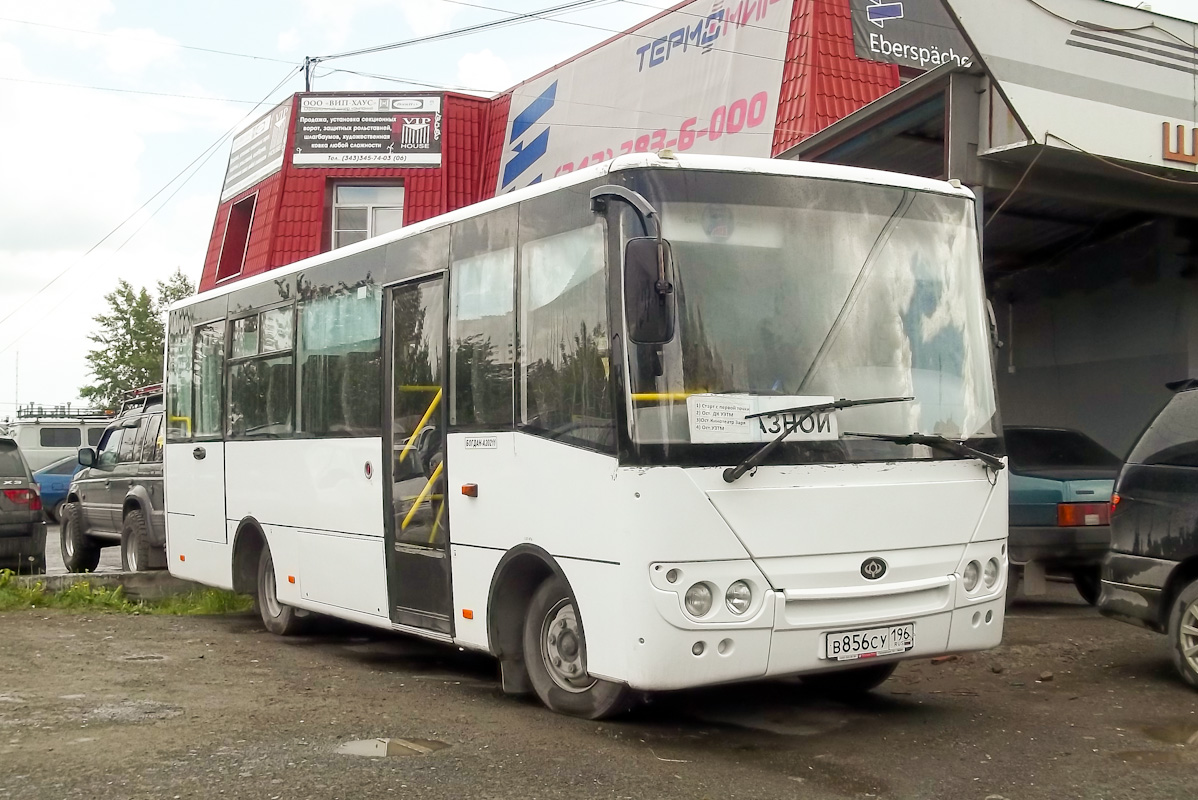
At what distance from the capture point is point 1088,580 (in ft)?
37.5

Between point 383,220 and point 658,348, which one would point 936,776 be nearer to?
point 658,348

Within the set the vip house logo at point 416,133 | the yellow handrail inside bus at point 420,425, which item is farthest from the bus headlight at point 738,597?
the vip house logo at point 416,133

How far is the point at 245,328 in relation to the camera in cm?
1114

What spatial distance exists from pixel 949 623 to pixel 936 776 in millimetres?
1106

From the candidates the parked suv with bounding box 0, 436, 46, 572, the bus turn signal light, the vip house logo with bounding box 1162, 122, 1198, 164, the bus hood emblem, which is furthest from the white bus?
the parked suv with bounding box 0, 436, 46, 572

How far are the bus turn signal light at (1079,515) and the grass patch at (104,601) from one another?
709 cm

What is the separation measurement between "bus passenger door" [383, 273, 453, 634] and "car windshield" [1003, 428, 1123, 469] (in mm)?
5773

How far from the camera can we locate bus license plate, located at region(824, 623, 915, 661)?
6.42m

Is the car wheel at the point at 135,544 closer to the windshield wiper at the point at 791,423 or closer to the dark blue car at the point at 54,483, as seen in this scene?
the windshield wiper at the point at 791,423

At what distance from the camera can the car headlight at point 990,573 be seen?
699 cm

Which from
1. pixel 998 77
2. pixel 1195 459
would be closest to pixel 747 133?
pixel 998 77

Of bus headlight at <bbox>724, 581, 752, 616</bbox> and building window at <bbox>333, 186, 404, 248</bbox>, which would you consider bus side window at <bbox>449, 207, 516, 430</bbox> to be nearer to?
bus headlight at <bbox>724, 581, 752, 616</bbox>

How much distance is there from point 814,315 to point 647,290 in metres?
1.01

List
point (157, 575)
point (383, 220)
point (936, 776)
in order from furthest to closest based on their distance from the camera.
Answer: point (383, 220) < point (157, 575) < point (936, 776)
